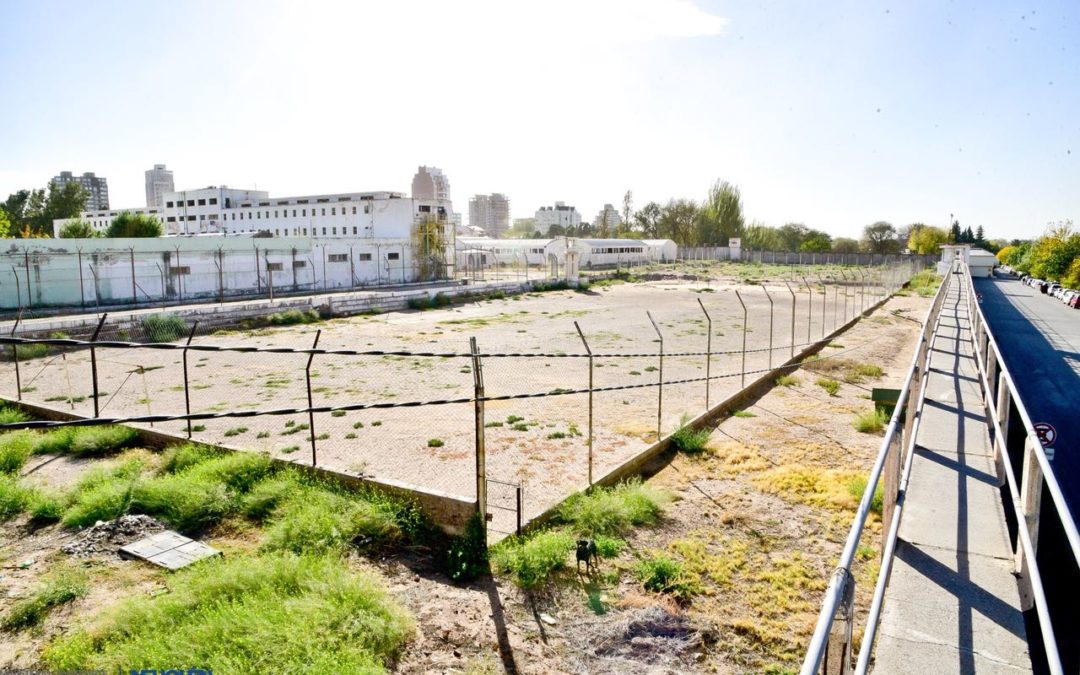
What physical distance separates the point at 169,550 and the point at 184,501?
1146 millimetres

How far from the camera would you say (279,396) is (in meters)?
16.5

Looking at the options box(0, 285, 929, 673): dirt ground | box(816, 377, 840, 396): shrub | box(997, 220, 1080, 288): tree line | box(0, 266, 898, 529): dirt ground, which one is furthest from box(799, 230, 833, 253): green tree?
box(0, 285, 929, 673): dirt ground

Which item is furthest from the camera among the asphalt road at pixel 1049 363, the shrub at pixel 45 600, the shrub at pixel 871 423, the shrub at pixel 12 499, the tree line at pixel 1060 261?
the tree line at pixel 1060 261

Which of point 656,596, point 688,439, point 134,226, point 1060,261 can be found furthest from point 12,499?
point 1060,261

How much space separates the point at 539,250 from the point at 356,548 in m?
73.5

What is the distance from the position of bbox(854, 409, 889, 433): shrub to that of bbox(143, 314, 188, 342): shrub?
23.9 m

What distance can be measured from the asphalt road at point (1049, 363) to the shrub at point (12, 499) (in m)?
16.0

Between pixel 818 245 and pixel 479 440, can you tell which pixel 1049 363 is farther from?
pixel 818 245

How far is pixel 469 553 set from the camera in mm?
7734

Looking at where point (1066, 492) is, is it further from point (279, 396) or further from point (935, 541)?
point (279, 396)

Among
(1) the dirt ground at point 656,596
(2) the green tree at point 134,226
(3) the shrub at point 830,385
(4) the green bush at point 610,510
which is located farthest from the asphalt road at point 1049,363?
(2) the green tree at point 134,226

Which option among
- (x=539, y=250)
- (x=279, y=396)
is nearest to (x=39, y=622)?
(x=279, y=396)

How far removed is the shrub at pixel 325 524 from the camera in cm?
785

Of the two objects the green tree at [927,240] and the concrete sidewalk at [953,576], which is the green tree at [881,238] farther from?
the concrete sidewalk at [953,576]
